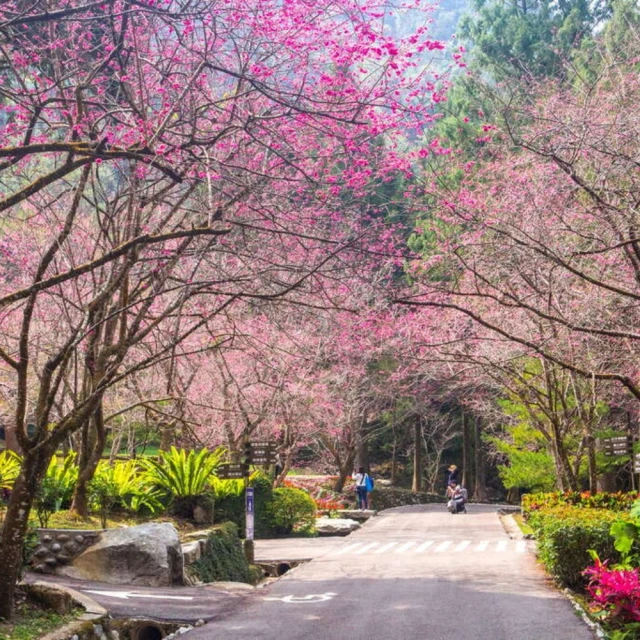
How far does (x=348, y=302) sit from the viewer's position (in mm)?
16734

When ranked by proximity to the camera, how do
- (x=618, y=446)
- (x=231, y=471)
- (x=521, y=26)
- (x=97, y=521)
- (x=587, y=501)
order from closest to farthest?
(x=97, y=521)
(x=231, y=471)
(x=587, y=501)
(x=618, y=446)
(x=521, y=26)

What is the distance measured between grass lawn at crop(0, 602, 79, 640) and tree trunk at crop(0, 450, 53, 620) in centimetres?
18

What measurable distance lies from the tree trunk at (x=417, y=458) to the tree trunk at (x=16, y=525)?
103 ft

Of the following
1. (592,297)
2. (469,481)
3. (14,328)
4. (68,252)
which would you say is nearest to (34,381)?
(14,328)

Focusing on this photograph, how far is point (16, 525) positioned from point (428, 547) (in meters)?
11.9

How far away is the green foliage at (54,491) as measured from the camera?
1236 centimetres

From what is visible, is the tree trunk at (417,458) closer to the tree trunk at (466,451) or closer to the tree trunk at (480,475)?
the tree trunk at (466,451)

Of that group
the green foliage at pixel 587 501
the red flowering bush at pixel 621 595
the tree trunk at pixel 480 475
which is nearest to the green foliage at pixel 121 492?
the green foliage at pixel 587 501

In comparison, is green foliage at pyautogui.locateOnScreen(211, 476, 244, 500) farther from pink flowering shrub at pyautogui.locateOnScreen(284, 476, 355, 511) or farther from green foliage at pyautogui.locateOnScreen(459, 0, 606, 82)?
green foliage at pyautogui.locateOnScreen(459, 0, 606, 82)

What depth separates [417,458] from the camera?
3925 centimetres

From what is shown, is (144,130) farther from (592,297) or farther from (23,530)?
(592,297)

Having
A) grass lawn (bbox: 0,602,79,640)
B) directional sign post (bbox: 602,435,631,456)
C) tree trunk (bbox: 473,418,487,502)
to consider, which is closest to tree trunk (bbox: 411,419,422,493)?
tree trunk (bbox: 473,418,487,502)

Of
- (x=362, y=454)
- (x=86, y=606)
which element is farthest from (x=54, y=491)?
(x=362, y=454)

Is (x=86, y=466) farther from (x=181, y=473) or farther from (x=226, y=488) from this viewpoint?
(x=226, y=488)
